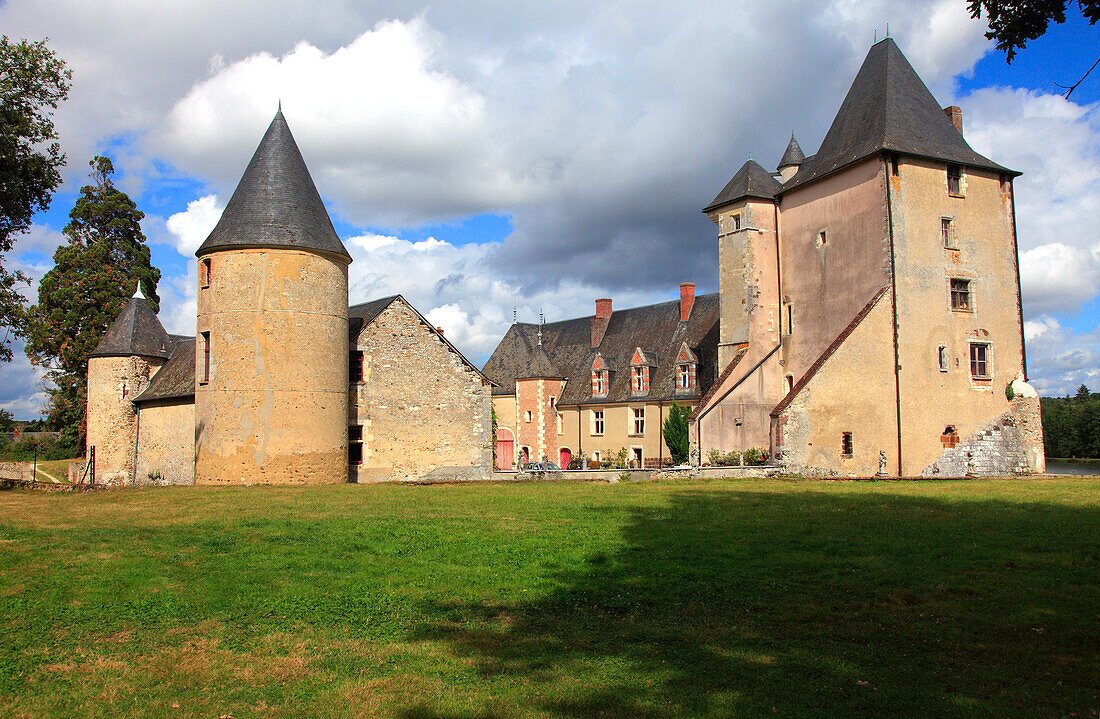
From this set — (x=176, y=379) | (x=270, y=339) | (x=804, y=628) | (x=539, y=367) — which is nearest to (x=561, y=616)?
(x=804, y=628)

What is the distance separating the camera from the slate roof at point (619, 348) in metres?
36.7

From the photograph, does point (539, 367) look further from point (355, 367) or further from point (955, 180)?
point (955, 180)

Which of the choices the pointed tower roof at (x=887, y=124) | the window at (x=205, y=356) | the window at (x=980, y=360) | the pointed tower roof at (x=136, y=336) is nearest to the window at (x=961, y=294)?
the window at (x=980, y=360)

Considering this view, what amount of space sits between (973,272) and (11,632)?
1088 inches

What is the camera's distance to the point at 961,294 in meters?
25.8

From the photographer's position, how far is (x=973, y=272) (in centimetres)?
2592

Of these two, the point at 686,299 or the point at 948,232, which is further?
the point at 686,299

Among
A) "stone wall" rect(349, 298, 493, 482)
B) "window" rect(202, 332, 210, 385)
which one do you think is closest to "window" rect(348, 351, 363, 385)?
"stone wall" rect(349, 298, 493, 482)

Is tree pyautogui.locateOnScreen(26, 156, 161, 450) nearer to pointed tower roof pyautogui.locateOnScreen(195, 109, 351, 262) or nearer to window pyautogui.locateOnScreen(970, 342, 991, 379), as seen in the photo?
pointed tower roof pyautogui.locateOnScreen(195, 109, 351, 262)

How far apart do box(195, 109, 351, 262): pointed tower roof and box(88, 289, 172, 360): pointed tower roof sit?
28.3ft

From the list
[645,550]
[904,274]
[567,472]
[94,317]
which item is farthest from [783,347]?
[94,317]

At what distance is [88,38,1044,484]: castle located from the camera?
23156 millimetres

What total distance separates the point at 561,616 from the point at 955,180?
24.9m

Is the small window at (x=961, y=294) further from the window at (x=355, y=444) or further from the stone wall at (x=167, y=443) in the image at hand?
the stone wall at (x=167, y=443)
